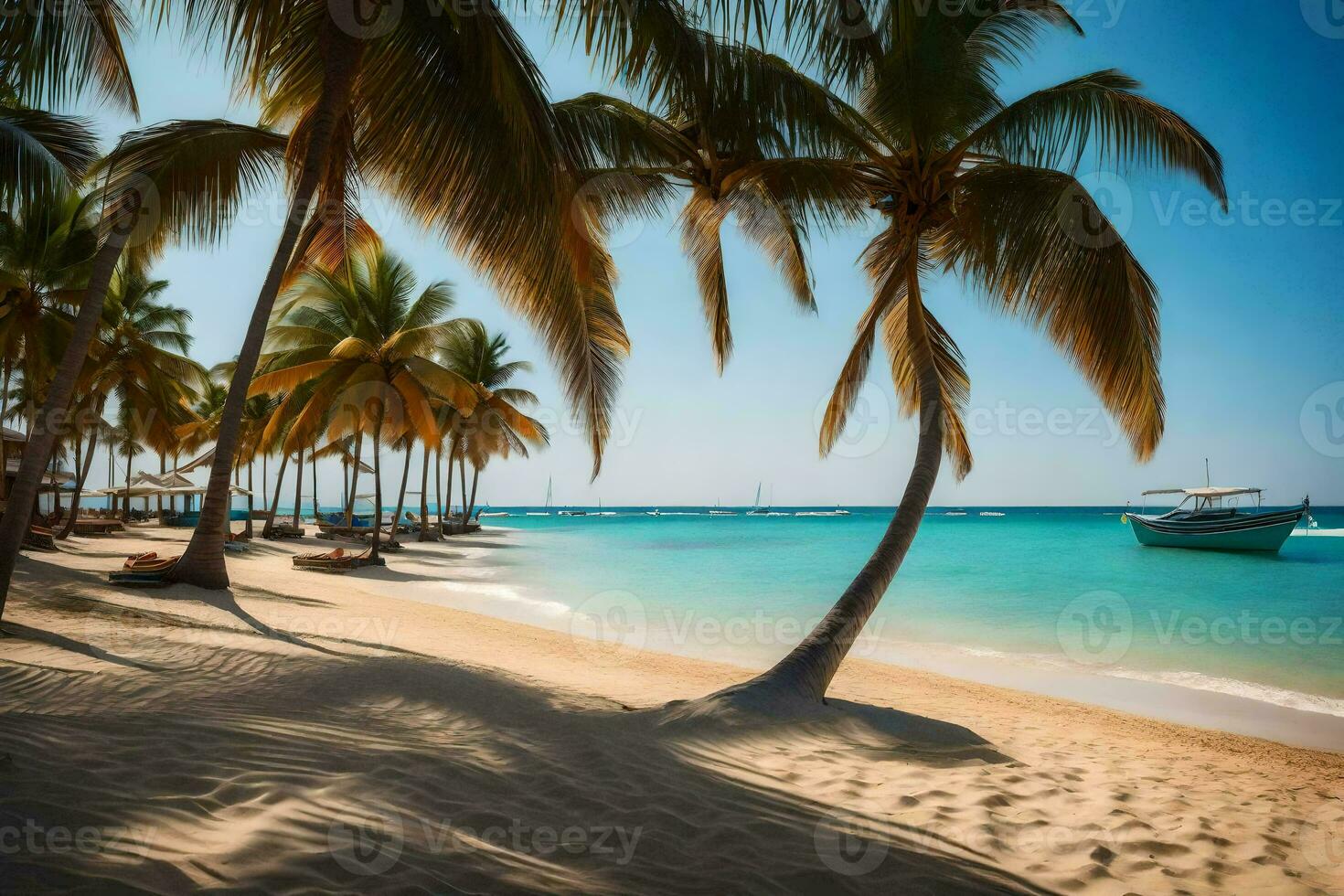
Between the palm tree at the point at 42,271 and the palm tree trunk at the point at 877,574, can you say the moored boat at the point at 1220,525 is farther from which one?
the palm tree at the point at 42,271

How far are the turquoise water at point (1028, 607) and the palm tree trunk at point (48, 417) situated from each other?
7748 mm

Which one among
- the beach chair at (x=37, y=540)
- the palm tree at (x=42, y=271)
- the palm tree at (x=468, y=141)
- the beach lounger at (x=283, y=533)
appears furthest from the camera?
the beach lounger at (x=283, y=533)

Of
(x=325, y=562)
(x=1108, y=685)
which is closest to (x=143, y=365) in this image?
(x=325, y=562)

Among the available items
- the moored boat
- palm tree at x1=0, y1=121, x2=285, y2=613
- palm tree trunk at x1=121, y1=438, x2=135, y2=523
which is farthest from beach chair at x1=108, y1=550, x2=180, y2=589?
the moored boat

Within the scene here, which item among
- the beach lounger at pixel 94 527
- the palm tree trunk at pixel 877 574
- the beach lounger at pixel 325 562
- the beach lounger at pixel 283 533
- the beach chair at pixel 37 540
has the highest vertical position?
the palm tree trunk at pixel 877 574

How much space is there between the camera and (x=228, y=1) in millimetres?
6555

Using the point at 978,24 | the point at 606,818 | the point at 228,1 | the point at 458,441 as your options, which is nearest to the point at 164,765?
the point at 606,818

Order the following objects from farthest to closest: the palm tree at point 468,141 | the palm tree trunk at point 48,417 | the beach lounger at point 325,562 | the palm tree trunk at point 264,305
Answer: the beach lounger at point 325,562, the palm tree trunk at point 264,305, the palm tree trunk at point 48,417, the palm tree at point 468,141

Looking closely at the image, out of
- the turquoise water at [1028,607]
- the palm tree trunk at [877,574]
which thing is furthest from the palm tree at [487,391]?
the palm tree trunk at [877,574]

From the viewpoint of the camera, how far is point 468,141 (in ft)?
17.7

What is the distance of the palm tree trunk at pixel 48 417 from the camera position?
605 cm

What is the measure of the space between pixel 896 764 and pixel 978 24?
6.44m

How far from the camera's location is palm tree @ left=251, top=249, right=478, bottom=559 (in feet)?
58.9

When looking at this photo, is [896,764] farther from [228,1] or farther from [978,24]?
[228,1]
